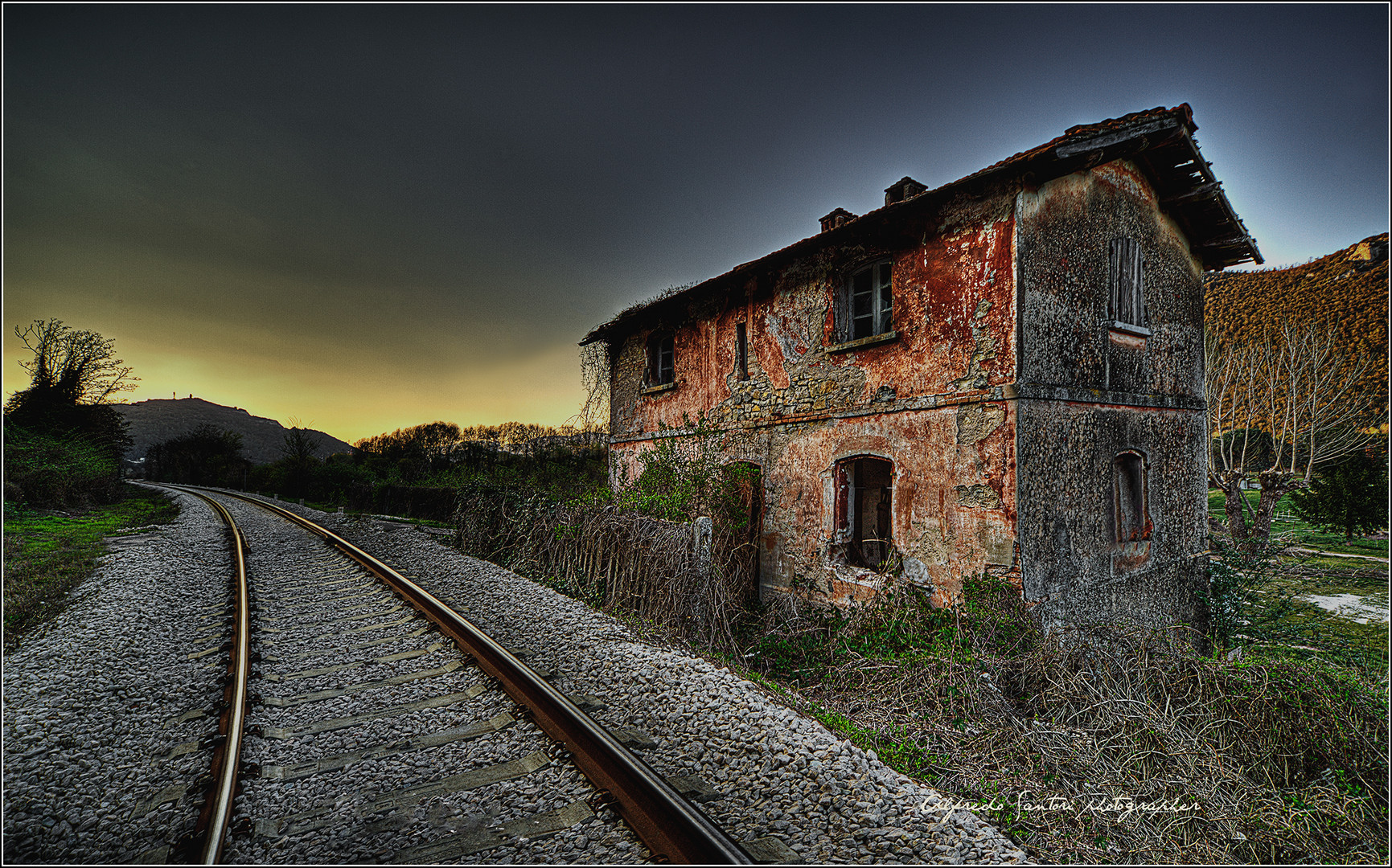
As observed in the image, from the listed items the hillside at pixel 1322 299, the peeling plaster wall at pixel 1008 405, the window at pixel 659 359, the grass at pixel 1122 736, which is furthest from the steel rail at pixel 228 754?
the hillside at pixel 1322 299

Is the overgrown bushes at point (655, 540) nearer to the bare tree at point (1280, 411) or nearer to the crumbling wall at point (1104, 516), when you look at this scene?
the crumbling wall at point (1104, 516)

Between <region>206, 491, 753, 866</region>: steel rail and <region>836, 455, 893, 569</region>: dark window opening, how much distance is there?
487cm

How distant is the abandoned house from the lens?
259 inches

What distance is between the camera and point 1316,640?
802 cm

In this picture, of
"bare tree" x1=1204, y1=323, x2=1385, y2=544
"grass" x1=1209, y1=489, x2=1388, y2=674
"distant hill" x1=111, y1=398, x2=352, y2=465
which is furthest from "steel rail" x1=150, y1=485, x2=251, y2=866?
"distant hill" x1=111, y1=398, x2=352, y2=465

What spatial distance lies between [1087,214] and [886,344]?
117 inches

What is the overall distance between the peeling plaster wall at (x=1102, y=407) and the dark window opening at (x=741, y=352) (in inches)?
180

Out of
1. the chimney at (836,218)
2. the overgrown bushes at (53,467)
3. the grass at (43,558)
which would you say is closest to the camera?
the grass at (43,558)

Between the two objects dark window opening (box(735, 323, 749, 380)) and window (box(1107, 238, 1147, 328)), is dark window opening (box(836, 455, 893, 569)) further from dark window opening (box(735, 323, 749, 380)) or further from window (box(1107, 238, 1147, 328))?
window (box(1107, 238, 1147, 328))

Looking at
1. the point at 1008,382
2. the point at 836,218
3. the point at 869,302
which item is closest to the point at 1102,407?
the point at 1008,382

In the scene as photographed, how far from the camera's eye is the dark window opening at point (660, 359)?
12.2 m

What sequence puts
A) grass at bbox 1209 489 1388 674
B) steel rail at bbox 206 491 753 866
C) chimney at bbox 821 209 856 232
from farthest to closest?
chimney at bbox 821 209 856 232 → grass at bbox 1209 489 1388 674 → steel rail at bbox 206 491 753 866

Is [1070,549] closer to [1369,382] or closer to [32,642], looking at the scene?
[32,642]

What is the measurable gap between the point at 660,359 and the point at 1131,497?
8.65 m
